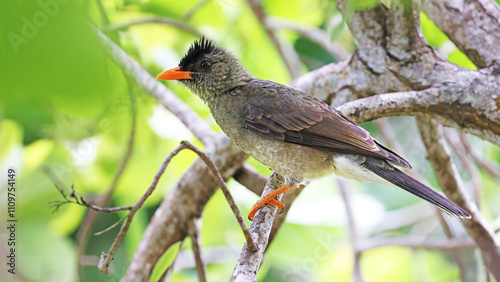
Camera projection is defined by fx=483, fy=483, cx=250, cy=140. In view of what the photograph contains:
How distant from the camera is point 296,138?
8.17 ft

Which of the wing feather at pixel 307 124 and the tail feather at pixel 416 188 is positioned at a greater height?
the wing feather at pixel 307 124

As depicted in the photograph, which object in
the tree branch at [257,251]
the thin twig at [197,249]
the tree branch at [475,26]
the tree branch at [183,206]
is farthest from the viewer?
the tree branch at [183,206]

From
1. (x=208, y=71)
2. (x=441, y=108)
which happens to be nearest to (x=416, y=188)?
(x=441, y=108)

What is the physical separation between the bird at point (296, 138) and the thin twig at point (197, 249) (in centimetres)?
60

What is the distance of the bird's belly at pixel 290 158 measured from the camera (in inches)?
96.4

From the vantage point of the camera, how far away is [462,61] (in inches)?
139

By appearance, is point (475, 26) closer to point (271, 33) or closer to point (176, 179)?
point (271, 33)

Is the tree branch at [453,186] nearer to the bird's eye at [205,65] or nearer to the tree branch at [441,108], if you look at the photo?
the tree branch at [441,108]

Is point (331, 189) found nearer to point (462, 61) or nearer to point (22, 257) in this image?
point (462, 61)

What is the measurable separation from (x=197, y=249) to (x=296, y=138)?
100 centimetres

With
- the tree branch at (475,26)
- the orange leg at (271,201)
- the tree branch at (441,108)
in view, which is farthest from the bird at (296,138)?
the tree branch at (475,26)

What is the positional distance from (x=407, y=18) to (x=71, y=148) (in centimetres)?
234


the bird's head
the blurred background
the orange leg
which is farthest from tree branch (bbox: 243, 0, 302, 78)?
the orange leg

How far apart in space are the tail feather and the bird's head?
3.04ft
